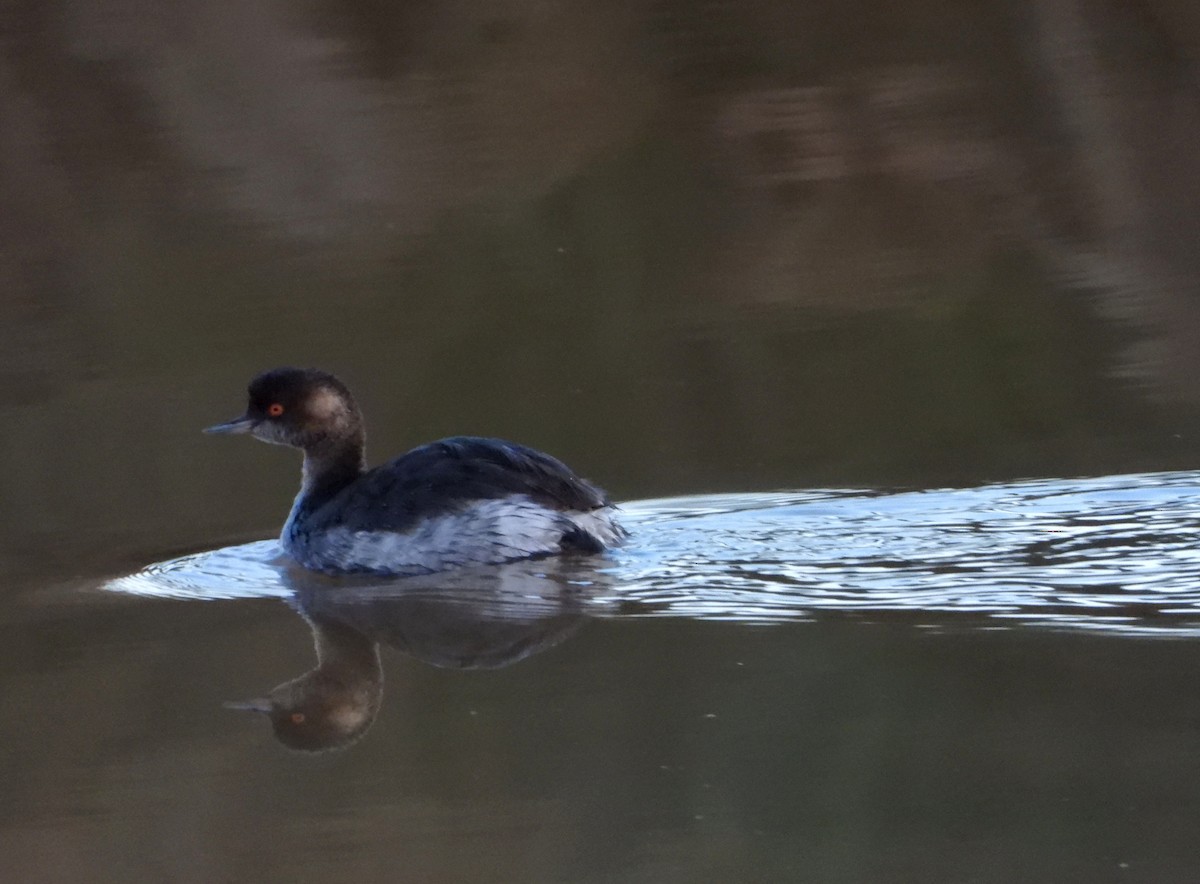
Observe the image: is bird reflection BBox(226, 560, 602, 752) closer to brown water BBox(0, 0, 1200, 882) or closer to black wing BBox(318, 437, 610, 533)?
brown water BBox(0, 0, 1200, 882)

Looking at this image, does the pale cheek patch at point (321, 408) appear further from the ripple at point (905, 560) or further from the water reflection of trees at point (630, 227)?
the water reflection of trees at point (630, 227)

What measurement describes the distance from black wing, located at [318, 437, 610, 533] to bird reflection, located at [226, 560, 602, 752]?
0.76ft

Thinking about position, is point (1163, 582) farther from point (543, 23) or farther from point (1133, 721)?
point (543, 23)

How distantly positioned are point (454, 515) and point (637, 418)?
2.27 m

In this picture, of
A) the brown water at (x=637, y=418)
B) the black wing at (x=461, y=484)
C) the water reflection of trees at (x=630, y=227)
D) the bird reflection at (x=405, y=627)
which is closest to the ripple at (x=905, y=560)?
the brown water at (x=637, y=418)

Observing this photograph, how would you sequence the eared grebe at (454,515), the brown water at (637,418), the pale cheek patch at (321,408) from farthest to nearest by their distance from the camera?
the pale cheek patch at (321,408) < the eared grebe at (454,515) < the brown water at (637,418)

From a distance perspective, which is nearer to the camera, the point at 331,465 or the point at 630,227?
the point at 331,465

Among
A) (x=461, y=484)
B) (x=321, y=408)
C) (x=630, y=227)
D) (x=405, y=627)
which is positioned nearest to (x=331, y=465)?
(x=321, y=408)

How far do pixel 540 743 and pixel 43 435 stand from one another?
16.9 ft

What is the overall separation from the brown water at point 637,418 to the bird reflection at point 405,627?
4 cm

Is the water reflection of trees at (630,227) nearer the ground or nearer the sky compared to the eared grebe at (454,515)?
nearer the sky

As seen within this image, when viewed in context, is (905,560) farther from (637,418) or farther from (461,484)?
(637,418)

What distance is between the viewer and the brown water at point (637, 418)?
527 centimetres

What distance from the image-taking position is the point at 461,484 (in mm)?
7812
